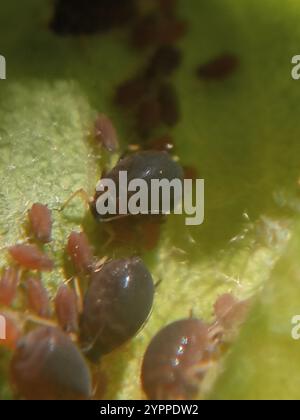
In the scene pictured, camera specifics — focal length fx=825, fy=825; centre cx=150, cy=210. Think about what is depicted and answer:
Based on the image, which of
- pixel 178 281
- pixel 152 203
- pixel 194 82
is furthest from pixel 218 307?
pixel 194 82

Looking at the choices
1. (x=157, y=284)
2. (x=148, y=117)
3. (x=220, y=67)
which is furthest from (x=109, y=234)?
(x=220, y=67)

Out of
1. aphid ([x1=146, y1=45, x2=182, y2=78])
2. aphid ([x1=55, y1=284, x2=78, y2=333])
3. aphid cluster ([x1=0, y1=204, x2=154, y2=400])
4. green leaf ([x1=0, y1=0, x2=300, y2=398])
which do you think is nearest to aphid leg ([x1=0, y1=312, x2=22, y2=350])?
aphid cluster ([x1=0, y1=204, x2=154, y2=400])

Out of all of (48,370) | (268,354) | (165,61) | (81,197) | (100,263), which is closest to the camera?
(268,354)

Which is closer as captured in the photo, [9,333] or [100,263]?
[9,333]

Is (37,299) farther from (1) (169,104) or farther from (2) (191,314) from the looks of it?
(1) (169,104)

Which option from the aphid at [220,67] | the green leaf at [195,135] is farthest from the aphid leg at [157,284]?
the aphid at [220,67]

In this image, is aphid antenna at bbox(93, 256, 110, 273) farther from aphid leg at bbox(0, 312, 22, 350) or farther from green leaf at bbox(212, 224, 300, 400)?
green leaf at bbox(212, 224, 300, 400)

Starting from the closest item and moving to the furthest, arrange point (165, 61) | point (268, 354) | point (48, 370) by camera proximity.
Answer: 1. point (268, 354)
2. point (48, 370)
3. point (165, 61)
